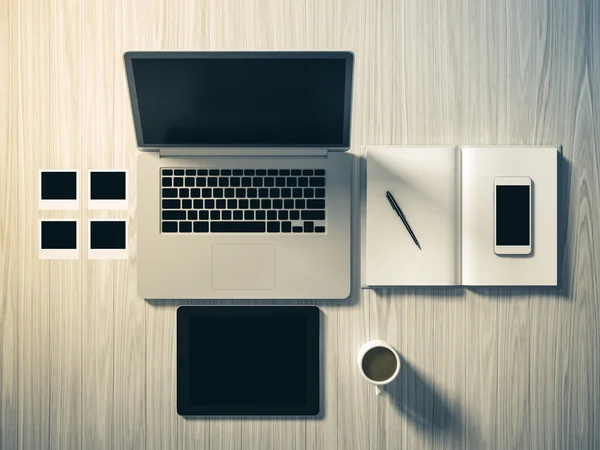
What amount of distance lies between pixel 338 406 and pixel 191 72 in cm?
69

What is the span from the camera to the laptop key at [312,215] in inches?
36.2

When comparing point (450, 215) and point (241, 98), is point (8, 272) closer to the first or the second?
point (241, 98)

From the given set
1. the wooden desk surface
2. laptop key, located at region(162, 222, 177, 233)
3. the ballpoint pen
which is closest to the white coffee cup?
the wooden desk surface

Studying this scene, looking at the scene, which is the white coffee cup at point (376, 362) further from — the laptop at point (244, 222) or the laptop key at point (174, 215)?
the laptop key at point (174, 215)

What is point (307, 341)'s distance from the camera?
36.9 inches

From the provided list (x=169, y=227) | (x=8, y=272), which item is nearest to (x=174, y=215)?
(x=169, y=227)

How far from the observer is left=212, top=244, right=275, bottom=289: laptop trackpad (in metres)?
0.92

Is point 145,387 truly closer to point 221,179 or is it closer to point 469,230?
point 221,179

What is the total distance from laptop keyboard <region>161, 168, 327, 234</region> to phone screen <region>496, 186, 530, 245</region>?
1.12 feet

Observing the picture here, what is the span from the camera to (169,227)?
0.92 m

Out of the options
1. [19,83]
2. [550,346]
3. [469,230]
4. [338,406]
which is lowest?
[338,406]

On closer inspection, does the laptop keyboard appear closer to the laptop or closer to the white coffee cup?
the laptop

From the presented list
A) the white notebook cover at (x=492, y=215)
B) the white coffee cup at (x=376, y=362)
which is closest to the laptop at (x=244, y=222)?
the white coffee cup at (x=376, y=362)

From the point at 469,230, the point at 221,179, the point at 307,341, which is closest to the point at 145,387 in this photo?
the point at 307,341
